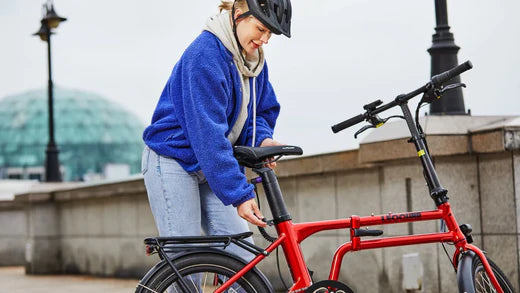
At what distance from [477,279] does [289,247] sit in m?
0.77

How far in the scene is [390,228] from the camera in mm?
6758

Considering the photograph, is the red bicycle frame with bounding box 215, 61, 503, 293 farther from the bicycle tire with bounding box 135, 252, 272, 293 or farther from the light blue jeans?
the light blue jeans

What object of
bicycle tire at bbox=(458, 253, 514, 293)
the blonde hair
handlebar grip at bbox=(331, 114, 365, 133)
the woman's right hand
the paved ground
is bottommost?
the paved ground

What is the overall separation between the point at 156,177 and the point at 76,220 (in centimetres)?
956

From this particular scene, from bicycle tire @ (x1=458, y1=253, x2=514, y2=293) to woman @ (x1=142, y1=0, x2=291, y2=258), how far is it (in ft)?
2.70

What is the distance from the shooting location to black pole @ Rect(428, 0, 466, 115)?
6707mm

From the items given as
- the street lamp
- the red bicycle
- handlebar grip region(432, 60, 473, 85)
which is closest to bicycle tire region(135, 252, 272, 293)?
the red bicycle

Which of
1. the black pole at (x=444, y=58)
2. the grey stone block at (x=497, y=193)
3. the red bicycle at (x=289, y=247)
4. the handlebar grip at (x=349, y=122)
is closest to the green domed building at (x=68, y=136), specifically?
the black pole at (x=444, y=58)

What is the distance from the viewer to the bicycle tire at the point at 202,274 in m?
3.38

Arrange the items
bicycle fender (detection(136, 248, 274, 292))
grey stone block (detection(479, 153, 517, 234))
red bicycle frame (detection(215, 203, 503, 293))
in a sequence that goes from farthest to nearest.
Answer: grey stone block (detection(479, 153, 517, 234)) → red bicycle frame (detection(215, 203, 503, 293)) → bicycle fender (detection(136, 248, 274, 292))

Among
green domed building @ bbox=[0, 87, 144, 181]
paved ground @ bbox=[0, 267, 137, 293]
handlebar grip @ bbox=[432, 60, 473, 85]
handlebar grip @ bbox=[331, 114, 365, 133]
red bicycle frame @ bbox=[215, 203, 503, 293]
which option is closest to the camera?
red bicycle frame @ bbox=[215, 203, 503, 293]

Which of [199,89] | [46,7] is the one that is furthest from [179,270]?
[46,7]

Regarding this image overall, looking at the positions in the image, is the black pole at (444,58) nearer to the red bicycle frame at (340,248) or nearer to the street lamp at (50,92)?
the red bicycle frame at (340,248)

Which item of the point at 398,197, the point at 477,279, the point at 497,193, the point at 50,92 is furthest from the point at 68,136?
the point at 477,279
